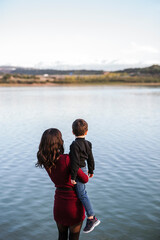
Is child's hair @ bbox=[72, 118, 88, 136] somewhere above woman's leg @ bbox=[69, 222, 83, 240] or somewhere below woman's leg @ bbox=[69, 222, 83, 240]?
above

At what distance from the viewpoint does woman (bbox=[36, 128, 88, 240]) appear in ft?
13.2

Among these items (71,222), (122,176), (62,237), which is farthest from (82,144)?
(122,176)

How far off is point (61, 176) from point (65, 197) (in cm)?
27

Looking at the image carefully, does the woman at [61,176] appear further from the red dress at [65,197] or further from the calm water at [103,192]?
the calm water at [103,192]

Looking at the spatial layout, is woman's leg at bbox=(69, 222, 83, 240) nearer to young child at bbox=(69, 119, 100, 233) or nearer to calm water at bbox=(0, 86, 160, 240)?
young child at bbox=(69, 119, 100, 233)

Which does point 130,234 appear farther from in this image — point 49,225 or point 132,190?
point 132,190

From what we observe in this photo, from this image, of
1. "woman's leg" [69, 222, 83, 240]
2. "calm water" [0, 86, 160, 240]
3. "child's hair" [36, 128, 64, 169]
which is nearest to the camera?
"child's hair" [36, 128, 64, 169]

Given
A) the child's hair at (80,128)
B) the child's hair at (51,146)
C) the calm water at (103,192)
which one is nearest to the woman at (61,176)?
the child's hair at (51,146)

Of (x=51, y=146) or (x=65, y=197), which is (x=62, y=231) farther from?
(x=51, y=146)

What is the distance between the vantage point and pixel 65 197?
4.07 meters

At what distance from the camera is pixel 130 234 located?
21.7ft

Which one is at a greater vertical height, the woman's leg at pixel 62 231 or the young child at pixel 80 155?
the young child at pixel 80 155

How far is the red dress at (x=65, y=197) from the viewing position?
4.05 meters

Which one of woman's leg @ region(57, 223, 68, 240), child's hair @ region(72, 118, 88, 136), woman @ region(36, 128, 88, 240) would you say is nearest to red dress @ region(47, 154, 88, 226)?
woman @ region(36, 128, 88, 240)
